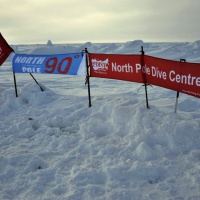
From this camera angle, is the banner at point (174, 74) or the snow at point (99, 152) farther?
the banner at point (174, 74)

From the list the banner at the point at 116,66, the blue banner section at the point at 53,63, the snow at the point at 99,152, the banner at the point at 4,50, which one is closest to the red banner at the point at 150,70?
the banner at the point at 116,66

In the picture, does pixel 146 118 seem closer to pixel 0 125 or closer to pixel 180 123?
pixel 180 123

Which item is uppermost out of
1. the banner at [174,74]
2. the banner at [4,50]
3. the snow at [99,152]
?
the banner at [4,50]

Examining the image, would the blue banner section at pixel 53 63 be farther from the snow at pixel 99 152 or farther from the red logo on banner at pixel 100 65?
the snow at pixel 99 152

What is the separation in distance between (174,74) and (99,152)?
2.63m

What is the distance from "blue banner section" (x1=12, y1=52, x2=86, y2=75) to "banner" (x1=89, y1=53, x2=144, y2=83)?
40 centimetres

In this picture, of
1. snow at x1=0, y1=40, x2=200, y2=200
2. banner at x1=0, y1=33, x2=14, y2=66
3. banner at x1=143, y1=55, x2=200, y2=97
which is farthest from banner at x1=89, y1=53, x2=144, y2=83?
banner at x1=0, y1=33, x2=14, y2=66

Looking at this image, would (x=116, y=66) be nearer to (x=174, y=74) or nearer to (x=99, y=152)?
(x=174, y=74)

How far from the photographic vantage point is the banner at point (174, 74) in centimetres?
597

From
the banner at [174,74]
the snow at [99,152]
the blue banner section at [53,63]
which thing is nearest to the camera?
the snow at [99,152]

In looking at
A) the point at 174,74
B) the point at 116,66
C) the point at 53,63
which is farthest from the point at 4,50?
the point at 174,74

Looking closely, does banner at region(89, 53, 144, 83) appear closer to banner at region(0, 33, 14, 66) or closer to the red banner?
the red banner

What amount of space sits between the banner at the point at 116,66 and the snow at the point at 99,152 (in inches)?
28.2

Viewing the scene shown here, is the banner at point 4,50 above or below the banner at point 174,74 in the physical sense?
above
